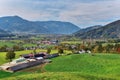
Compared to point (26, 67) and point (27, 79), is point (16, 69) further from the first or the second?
point (27, 79)

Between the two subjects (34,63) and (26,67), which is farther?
(34,63)

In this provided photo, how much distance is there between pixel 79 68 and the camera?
8156 centimetres

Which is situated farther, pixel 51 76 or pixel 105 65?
pixel 105 65

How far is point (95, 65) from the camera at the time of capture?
273 feet

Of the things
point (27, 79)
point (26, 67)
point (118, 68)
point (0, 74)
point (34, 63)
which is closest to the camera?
point (27, 79)

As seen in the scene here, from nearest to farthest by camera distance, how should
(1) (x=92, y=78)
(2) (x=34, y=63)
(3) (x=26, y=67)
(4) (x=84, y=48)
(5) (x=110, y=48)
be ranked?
(1) (x=92, y=78), (3) (x=26, y=67), (2) (x=34, y=63), (5) (x=110, y=48), (4) (x=84, y=48)

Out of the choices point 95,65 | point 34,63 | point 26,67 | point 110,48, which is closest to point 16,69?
point 26,67

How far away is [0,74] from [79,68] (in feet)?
76.7

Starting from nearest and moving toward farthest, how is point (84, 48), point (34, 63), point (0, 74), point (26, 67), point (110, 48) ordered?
1. point (0, 74)
2. point (26, 67)
3. point (34, 63)
4. point (110, 48)
5. point (84, 48)

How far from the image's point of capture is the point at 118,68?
70438mm

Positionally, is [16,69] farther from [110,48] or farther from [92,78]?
[110,48]

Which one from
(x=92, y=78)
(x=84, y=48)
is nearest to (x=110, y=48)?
(x=84, y=48)

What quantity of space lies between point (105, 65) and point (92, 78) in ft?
117

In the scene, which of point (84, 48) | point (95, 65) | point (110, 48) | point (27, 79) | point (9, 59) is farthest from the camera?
point (84, 48)
